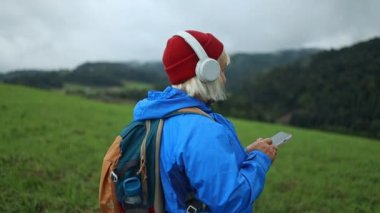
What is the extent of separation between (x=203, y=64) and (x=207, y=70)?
5cm

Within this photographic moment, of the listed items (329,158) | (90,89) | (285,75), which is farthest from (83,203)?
(285,75)

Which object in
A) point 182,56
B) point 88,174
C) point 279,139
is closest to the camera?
point 182,56

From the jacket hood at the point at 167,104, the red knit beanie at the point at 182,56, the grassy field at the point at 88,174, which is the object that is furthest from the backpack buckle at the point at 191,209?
the grassy field at the point at 88,174

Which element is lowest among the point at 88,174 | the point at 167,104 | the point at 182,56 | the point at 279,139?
the point at 88,174

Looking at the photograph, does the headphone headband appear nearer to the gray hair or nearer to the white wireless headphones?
the white wireless headphones

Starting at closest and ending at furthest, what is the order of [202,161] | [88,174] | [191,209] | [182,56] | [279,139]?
[202,161] → [191,209] → [182,56] → [279,139] → [88,174]

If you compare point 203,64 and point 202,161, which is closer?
point 202,161

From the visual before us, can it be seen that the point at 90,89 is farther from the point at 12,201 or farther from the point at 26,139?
the point at 12,201

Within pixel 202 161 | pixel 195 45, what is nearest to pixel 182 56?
pixel 195 45

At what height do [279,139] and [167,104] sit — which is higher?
[167,104]

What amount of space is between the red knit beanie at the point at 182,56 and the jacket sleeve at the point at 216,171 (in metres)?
0.42

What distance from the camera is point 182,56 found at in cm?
239

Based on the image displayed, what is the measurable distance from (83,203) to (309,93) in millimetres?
76516

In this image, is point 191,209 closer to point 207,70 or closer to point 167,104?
point 167,104
